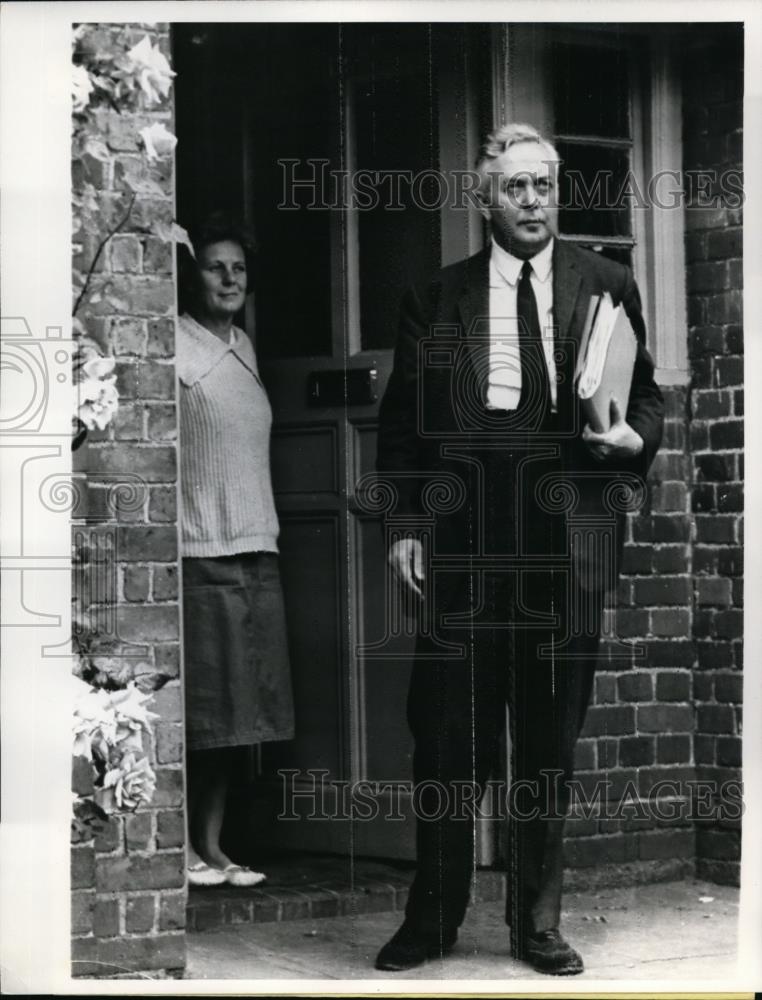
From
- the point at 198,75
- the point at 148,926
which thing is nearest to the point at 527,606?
the point at 148,926

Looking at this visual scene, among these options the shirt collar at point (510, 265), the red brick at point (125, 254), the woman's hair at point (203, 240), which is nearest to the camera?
the red brick at point (125, 254)

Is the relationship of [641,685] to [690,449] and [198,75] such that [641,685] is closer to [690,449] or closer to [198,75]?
[690,449]

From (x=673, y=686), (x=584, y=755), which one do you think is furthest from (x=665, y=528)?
(x=584, y=755)

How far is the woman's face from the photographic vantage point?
16.9 ft

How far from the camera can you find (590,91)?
5.21 metres

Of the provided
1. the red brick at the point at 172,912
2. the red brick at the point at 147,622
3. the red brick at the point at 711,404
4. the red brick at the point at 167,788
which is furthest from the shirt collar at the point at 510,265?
the red brick at the point at 172,912

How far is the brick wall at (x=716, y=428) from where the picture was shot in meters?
5.26

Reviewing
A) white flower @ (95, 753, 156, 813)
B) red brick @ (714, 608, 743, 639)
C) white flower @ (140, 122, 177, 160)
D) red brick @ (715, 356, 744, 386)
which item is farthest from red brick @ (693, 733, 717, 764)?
white flower @ (140, 122, 177, 160)

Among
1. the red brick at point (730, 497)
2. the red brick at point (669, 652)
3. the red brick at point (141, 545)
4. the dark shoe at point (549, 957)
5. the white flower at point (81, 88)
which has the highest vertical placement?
the white flower at point (81, 88)

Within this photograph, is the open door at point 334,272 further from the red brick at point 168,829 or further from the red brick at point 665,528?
the red brick at point 665,528

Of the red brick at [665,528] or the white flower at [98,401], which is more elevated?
the white flower at [98,401]

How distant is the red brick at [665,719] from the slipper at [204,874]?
1183mm

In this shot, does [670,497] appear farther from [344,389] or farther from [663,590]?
A: [344,389]

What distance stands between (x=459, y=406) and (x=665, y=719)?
1024 mm
